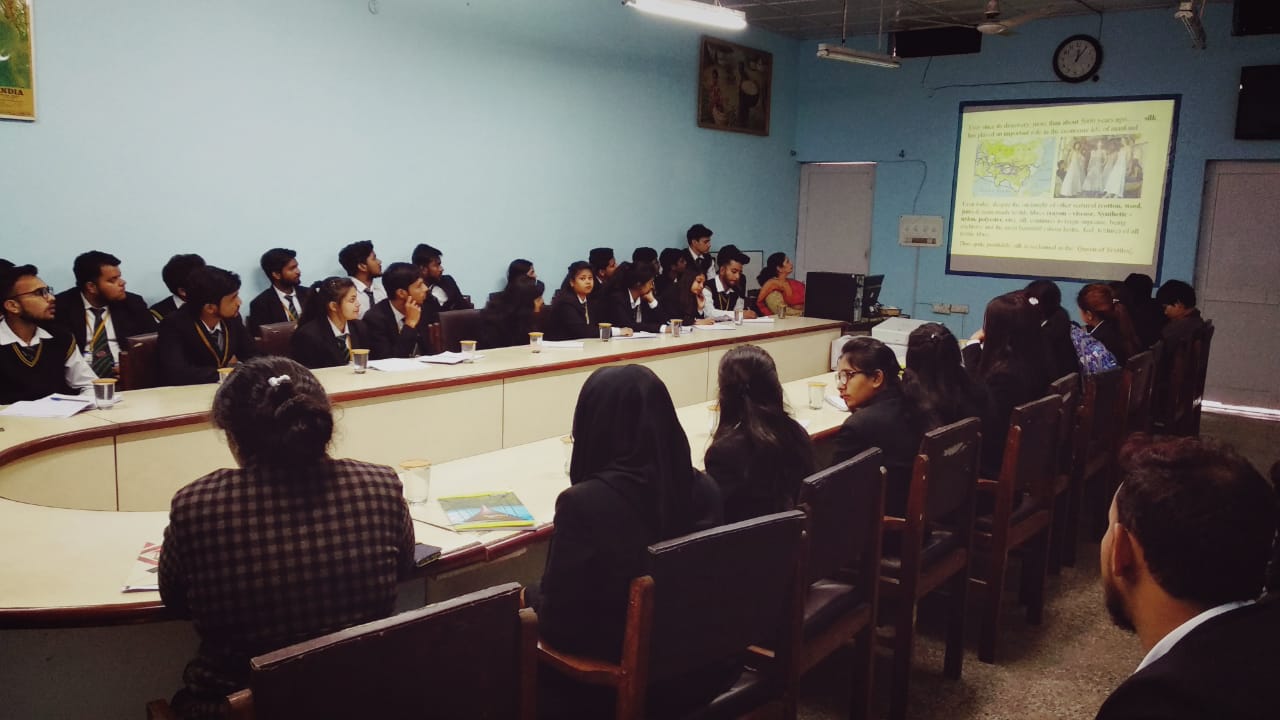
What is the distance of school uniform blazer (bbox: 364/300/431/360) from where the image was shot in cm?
496

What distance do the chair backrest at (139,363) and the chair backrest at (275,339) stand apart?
51 cm

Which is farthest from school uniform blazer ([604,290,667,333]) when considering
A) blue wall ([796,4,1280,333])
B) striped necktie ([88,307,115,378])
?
blue wall ([796,4,1280,333])

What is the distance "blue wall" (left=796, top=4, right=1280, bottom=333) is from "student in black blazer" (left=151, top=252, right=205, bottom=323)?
6851 millimetres

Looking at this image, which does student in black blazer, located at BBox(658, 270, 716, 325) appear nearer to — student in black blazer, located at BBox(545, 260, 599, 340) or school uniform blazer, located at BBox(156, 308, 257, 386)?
student in black blazer, located at BBox(545, 260, 599, 340)

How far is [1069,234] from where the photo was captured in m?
8.44

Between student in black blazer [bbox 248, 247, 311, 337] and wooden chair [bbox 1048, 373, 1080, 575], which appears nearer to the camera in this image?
wooden chair [bbox 1048, 373, 1080, 575]

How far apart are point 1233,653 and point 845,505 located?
1228 millimetres

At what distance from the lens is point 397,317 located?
5242 mm

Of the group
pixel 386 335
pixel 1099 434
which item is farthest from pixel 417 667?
pixel 386 335

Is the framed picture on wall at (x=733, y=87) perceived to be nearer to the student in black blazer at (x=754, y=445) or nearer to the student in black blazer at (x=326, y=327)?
the student in black blazer at (x=326, y=327)

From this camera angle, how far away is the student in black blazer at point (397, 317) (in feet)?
16.4

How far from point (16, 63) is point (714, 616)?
191 inches

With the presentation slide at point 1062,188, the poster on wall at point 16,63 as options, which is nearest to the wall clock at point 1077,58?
the presentation slide at point 1062,188

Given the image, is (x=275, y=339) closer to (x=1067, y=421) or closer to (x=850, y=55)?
(x=1067, y=421)
